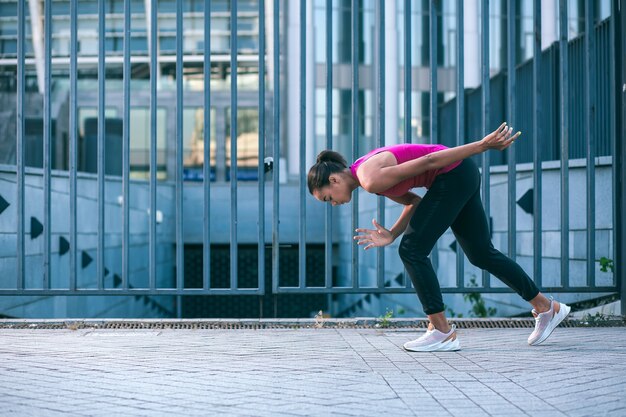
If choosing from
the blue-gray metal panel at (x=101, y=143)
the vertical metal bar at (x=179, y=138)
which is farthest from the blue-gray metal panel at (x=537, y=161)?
the blue-gray metal panel at (x=101, y=143)

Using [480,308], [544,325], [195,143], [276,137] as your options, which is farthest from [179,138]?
[195,143]

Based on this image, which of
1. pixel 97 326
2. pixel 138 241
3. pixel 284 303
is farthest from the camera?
pixel 284 303

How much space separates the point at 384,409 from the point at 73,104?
4.00 metres

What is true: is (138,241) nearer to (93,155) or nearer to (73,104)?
(93,155)

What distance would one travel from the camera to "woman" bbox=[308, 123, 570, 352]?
4410mm

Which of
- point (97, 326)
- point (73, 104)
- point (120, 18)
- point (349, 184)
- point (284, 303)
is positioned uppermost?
point (120, 18)

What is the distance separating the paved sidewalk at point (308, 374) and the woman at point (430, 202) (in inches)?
9.8

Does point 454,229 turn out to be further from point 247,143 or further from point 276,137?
point 247,143

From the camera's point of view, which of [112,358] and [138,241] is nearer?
[112,358]

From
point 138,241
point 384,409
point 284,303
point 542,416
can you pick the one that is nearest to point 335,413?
point 384,409

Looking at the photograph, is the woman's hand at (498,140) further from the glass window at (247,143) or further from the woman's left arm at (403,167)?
the glass window at (247,143)

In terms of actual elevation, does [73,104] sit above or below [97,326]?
above

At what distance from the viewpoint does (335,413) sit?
3.13 metres

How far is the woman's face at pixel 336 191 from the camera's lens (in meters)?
4.54
